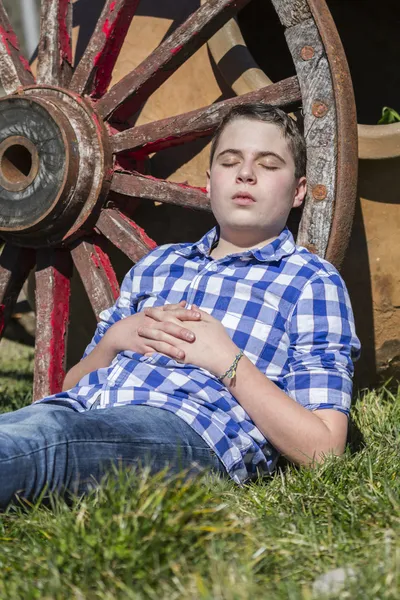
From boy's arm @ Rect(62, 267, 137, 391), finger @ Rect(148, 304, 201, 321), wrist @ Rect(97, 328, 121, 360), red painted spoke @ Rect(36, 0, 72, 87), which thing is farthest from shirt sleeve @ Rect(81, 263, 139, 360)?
red painted spoke @ Rect(36, 0, 72, 87)

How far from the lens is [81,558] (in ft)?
4.82

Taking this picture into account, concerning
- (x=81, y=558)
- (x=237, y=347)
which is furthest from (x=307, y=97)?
(x=81, y=558)

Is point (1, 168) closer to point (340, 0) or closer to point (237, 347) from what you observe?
point (237, 347)

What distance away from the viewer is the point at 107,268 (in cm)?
292

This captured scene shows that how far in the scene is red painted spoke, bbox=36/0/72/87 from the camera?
3.02m

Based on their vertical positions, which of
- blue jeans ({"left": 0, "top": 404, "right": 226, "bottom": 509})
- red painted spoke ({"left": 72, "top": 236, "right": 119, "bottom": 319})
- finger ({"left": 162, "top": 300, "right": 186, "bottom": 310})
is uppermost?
red painted spoke ({"left": 72, "top": 236, "right": 119, "bottom": 319})

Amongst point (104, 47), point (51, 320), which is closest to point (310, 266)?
point (51, 320)

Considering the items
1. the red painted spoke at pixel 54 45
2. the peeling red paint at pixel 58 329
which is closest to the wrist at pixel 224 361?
the peeling red paint at pixel 58 329

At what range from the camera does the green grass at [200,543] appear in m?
1.38

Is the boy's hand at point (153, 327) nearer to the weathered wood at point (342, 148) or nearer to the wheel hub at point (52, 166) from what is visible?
the weathered wood at point (342, 148)

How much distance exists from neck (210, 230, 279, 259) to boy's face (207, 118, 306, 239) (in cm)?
2

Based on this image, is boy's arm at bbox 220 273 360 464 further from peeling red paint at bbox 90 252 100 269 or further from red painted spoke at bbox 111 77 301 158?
peeling red paint at bbox 90 252 100 269

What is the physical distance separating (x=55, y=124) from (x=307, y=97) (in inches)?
32.8

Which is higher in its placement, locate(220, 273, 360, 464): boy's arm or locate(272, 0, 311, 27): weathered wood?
locate(272, 0, 311, 27): weathered wood
